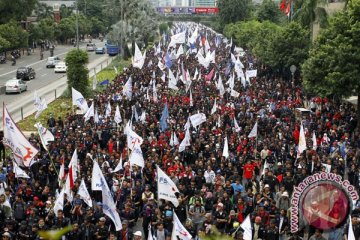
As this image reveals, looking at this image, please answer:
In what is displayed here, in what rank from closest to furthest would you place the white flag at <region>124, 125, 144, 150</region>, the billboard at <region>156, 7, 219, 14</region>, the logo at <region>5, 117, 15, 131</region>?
1. the logo at <region>5, 117, 15, 131</region>
2. the white flag at <region>124, 125, 144, 150</region>
3. the billboard at <region>156, 7, 219, 14</region>

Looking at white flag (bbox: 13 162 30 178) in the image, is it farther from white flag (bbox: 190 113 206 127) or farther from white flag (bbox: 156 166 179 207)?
white flag (bbox: 190 113 206 127)

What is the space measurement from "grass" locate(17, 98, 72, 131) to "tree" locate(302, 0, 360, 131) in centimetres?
1236

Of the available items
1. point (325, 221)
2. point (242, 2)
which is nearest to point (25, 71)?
point (325, 221)

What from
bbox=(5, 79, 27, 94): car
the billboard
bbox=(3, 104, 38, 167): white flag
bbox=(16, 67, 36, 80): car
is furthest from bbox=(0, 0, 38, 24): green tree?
the billboard

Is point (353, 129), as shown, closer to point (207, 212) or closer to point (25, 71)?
point (207, 212)

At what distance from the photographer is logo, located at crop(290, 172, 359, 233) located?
9.48m

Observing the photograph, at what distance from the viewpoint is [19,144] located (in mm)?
15070

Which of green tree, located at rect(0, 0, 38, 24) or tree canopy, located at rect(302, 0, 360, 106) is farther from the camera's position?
green tree, located at rect(0, 0, 38, 24)

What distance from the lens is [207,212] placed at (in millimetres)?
13180

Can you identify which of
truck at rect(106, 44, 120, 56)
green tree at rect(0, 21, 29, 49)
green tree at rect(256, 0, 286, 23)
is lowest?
truck at rect(106, 44, 120, 56)

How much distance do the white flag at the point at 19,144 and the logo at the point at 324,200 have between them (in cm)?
731

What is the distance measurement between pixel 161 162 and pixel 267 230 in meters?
5.57

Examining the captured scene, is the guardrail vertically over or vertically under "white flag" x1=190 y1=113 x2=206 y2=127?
under

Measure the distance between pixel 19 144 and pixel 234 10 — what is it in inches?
3320
